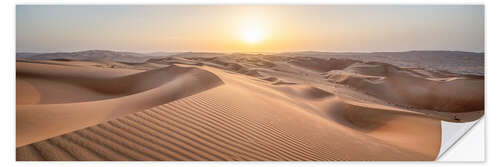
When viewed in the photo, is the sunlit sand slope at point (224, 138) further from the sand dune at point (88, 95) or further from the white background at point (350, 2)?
the sand dune at point (88, 95)

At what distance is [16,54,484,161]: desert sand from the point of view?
2.22 meters

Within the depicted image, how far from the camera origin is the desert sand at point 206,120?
2217 mm

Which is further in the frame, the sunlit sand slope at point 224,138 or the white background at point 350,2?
the white background at point 350,2

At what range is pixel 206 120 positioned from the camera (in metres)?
2.73

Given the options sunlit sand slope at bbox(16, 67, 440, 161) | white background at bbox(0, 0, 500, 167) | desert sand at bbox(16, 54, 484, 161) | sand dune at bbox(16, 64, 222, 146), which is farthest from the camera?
white background at bbox(0, 0, 500, 167)

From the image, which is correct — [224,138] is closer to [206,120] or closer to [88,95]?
[206,120]

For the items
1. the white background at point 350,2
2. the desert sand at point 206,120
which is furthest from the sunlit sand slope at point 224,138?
the white background at point 350,2

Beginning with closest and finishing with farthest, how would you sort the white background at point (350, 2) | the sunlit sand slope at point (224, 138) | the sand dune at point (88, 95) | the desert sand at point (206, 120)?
the sunlit sand slope at point (224, 138) < the desert sand at point (206, 120) < the sand dune at point (88, 95) < the white background at point (350, 2)

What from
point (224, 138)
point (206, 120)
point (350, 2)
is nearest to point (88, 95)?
point (206, 120)

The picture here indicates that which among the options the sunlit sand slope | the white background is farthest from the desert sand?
the white background

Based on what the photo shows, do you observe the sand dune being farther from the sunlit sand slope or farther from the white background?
the sunlit sand slope

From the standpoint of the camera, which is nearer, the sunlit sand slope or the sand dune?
the sunlit sand slope
